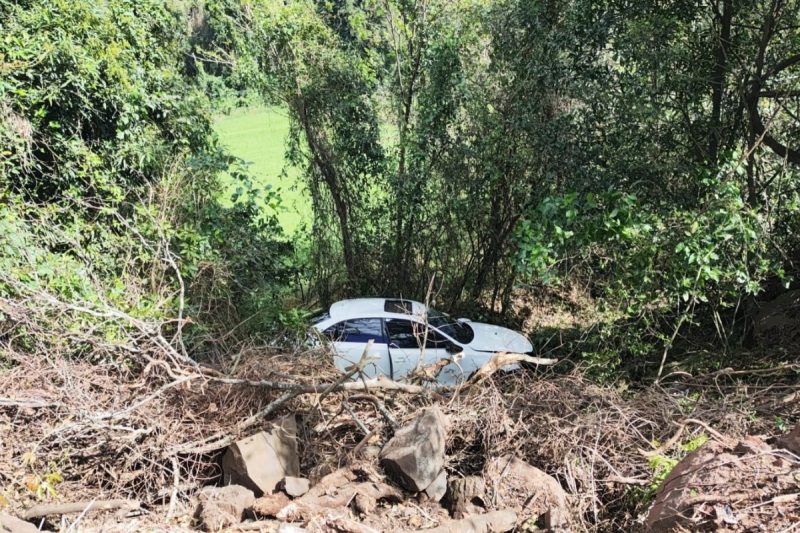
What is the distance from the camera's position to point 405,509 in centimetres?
501

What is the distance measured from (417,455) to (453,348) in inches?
133

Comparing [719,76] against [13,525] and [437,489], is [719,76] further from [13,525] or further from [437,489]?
[13,525]

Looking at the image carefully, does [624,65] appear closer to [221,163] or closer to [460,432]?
[460,432]

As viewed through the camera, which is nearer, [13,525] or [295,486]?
[13,525]

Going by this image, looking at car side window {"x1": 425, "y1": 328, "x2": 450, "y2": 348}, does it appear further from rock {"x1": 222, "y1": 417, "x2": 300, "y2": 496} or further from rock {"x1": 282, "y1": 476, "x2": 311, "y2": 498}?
rock {"x1": 282, "y1": 476, "x2": 311, "y2": 498}

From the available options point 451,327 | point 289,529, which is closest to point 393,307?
point 451,327

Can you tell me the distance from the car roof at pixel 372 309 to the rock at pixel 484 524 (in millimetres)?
3617

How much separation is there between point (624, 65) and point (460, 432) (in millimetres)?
5648

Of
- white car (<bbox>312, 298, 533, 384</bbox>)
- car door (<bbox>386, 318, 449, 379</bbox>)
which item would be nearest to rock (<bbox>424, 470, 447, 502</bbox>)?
white car (<bbox>312, 298, 533, 384</bbox>)

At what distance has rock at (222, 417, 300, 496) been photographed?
17.3ft

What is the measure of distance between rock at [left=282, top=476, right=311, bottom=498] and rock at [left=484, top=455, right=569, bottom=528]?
1.64 meters

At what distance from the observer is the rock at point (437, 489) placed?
17.0 ft

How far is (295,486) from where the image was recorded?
5.14 m

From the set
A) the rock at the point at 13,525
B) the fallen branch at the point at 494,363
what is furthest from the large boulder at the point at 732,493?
the rock at the point at 13,525
